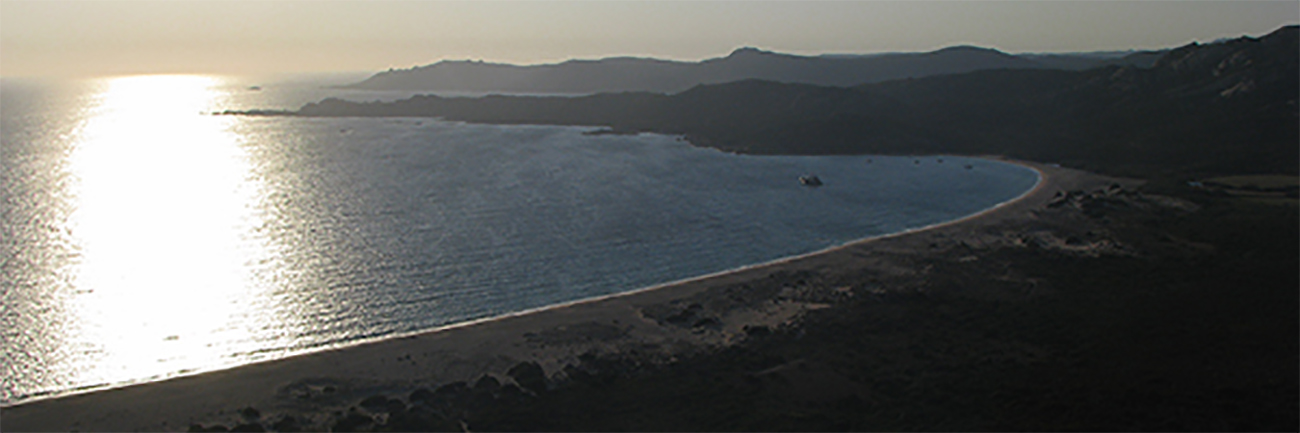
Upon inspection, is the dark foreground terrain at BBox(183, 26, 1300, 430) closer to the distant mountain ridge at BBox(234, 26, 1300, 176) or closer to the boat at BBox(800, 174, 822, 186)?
the distant mountain ridge at BBox(234, 26, 1300, 176)

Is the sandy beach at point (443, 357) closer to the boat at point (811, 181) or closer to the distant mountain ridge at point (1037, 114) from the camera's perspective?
the boat at point (811, 181)

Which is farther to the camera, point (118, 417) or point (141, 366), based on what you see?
point (141, 366)

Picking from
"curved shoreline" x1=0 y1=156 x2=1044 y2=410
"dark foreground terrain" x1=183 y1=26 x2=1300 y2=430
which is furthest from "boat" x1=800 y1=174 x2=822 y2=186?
"curved shoreline" x1=0 y1=156 x2=1044 y2=410

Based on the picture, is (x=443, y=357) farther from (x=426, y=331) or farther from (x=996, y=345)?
(x=996, y=345)

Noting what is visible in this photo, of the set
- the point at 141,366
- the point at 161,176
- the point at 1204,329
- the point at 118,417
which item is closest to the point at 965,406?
the point at 1204,329

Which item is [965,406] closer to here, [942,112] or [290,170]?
[290,170]

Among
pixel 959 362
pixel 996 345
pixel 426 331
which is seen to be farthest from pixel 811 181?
pixel 426 331

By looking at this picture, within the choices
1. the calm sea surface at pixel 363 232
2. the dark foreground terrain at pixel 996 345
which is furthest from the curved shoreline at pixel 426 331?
the dark foreground terrain at pixel 996 345
